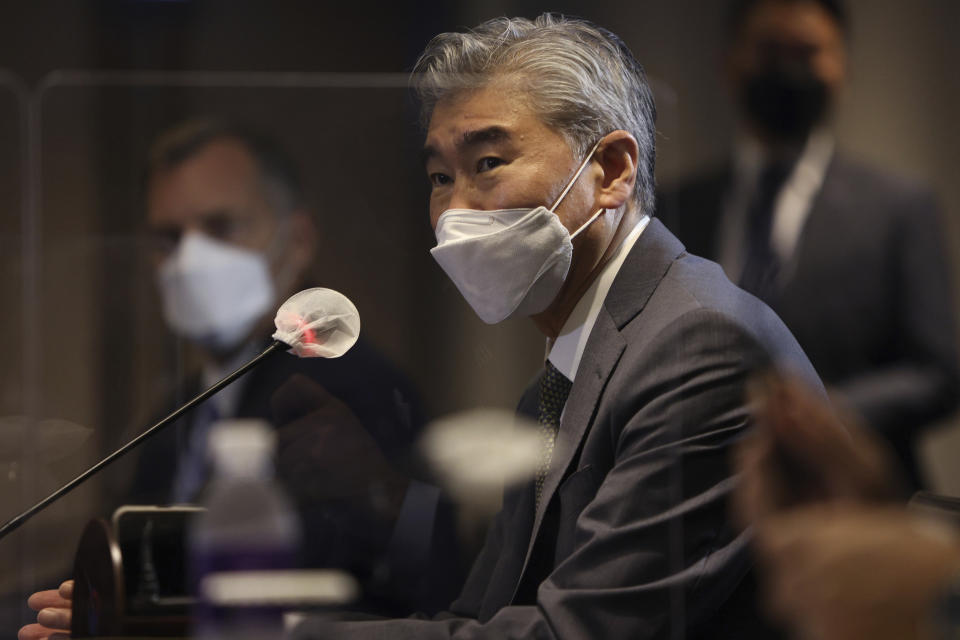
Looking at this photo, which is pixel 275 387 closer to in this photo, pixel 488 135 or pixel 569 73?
pixel 488 135

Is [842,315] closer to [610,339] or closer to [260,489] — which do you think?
[610,339]

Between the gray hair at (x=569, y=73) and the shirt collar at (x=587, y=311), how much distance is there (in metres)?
0.06

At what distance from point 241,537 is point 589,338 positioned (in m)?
0.53

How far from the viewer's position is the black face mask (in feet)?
3.69

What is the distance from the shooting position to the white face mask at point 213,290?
5.02 ft

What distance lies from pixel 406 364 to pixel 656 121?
0.43 metres

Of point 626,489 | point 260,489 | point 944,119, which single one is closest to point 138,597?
point 260,489

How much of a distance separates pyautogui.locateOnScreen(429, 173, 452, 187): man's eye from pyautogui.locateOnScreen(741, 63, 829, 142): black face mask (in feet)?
1.20

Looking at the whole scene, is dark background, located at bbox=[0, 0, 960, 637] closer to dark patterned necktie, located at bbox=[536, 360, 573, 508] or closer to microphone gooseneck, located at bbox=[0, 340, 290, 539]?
dark patterned necktie, located at bbox=[536, 360, 573, 508]

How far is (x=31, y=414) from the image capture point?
1530 mm

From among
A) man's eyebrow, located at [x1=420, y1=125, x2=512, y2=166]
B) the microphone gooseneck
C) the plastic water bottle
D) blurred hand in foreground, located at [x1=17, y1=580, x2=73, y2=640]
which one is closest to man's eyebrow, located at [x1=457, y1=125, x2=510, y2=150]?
man's eyebrow, located at [x1=420, y1=125, x2=512, y2=166]

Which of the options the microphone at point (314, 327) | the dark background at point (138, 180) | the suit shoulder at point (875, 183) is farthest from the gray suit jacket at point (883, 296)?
the microphone at point (314, 327)

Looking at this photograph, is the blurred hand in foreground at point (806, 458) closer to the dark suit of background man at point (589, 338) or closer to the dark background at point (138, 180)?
the dark suit of background man at point (589, 338)

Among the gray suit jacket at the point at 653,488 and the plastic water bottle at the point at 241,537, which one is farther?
the plastic water bottle at the point at 241,537
